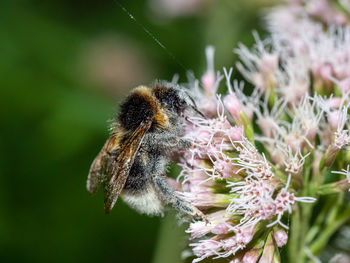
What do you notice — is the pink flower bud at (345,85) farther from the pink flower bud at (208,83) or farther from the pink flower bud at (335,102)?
the pink flower bud at (208,83)

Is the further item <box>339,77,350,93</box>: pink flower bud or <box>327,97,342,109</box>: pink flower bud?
<box>339,77,350,93</box>: pink flower bud

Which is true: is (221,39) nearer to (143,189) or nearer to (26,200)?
(26,200)

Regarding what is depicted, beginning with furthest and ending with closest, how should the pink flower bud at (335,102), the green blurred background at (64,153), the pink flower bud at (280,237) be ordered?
1. the green blurred background at (64,153)
2. the pink flower bud at (335,102)
3. the pink flower bud at (280,237)

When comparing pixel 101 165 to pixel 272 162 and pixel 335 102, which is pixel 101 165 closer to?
pixel 272 162

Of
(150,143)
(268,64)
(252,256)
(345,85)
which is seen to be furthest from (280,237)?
(268,64)

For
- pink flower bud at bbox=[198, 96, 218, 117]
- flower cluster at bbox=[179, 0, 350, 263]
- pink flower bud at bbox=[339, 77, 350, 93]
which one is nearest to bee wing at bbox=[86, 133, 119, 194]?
flower cluster at bbox=[179, 0, 350, 263]

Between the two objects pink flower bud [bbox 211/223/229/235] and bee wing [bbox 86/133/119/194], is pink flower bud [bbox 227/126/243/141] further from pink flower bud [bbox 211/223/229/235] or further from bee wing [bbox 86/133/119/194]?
bee wing [bbox 86/133/119/194]

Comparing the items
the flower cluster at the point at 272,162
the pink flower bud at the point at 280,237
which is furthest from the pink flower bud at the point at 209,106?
the pink flower bud at the point at 280,237
